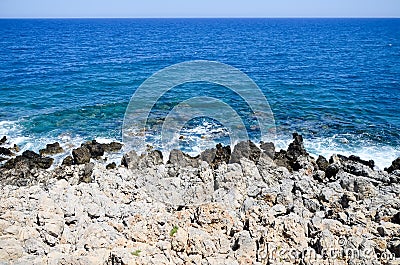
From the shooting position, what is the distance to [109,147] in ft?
74.0

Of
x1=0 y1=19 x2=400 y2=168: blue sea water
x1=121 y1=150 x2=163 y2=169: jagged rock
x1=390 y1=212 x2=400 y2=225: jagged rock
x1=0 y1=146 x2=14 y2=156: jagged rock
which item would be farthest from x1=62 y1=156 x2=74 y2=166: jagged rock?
x1=390 y1=212 x2=400 y2=225: jagged rock

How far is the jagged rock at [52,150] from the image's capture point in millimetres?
21806

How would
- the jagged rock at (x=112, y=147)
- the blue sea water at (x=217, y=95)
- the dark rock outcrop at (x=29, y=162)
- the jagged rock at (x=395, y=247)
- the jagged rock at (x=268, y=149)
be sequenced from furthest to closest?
the blue sea water at (x=217, y=95) < the jagged rock at (x=112, y=147) < the jagged rock at (x=268, y=149) < the dark rock outcrop at (x=29, y=162) < the jagged rock at (x=395, y=247)

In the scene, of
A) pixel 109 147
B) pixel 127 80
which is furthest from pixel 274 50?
pixel 109 147

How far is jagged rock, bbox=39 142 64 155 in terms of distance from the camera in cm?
2181

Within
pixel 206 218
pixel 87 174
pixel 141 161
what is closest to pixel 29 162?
pixel 87 174

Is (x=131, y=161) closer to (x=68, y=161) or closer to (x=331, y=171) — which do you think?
(x=68, y=161)

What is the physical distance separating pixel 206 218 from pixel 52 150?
15.5 metres

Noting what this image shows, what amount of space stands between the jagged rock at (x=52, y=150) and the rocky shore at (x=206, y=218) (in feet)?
18.3

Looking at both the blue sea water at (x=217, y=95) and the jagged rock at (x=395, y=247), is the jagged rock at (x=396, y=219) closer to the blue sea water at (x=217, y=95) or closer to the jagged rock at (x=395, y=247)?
the jagged rock at (x=395, y=247)

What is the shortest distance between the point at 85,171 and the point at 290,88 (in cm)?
2709

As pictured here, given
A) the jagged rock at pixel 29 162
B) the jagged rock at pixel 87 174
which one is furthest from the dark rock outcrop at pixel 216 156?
the jagged rock at pixel 29 162

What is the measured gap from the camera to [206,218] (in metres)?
9.91

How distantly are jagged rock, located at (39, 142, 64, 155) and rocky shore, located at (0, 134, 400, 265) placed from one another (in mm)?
5564
